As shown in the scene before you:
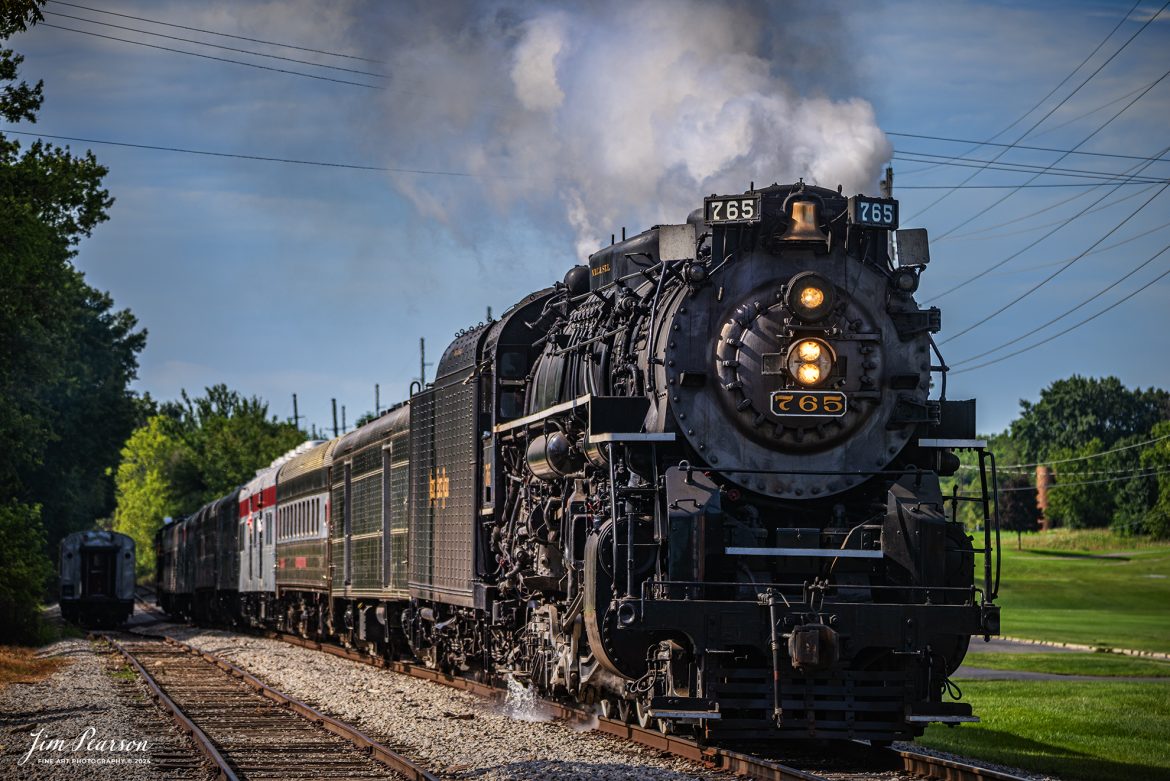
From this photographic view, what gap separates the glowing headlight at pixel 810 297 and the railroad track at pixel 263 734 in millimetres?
4562

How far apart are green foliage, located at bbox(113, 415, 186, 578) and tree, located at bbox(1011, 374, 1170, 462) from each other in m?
62.5

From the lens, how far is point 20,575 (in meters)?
30.3

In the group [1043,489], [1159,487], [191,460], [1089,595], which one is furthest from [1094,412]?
[191,460]

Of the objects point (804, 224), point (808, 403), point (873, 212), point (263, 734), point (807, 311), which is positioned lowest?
point (263, 734)

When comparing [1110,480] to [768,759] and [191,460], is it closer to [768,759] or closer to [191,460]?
[191,460]

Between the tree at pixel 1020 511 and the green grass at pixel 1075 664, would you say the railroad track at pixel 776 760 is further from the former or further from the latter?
the tree at pixel 1020 511

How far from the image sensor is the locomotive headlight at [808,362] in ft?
38.0

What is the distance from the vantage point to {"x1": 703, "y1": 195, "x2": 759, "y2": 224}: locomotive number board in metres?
11.9

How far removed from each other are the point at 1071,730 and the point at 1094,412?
100m

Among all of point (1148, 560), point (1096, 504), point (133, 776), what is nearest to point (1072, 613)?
point (1148, 560)

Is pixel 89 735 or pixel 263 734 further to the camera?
→ pixel 263 734

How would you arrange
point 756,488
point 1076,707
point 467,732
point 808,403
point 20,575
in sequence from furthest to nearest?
point 20,575 → point 1076,707 → point 467,732 → point 756,488 → point 808,403

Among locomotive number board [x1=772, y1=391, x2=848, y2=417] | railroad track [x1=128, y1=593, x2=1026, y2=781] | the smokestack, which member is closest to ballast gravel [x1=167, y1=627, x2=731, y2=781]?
railroad track [x1=128, y1=593, x2=1026, y2=781]

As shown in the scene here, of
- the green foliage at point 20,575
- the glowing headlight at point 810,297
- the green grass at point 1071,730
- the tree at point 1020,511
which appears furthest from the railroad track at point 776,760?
the tree at point 1020,511
